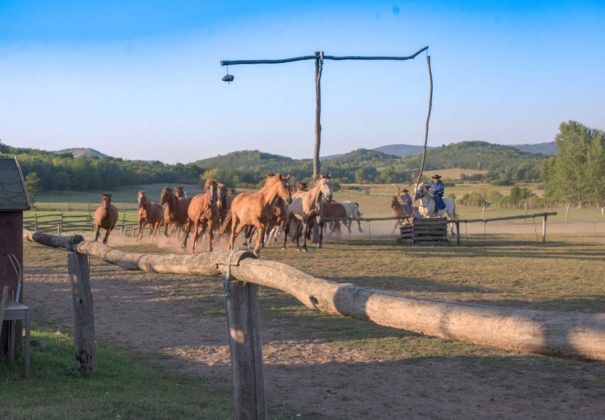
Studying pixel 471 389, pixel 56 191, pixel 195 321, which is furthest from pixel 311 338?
pixel 56 191

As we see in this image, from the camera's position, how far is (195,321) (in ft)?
34.3

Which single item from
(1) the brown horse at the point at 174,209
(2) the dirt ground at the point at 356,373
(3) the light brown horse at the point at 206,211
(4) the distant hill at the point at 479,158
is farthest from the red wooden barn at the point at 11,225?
(4) the distant hill at the point at 479,158

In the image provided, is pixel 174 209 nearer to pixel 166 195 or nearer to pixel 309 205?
pixel 166 195

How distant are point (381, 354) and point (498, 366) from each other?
55.5 inches

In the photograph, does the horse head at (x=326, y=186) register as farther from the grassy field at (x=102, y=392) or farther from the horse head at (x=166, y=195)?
the grassy field at (x=102, y=392)

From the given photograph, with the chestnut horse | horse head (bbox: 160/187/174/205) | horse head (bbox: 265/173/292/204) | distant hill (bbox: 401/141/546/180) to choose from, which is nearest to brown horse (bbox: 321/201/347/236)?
the chestnut horse

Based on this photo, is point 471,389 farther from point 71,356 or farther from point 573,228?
point 573,228

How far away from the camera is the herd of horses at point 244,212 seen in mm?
19281

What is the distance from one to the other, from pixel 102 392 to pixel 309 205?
16329mm

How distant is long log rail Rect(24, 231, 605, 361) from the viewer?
2551 millimetres

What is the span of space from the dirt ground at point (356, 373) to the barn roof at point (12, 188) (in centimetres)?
241

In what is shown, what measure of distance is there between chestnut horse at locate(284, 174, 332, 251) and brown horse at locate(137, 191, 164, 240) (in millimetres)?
5653

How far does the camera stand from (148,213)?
1003 inches

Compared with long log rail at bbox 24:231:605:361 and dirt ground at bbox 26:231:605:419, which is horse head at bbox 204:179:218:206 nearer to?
dirt ground at bbox 26:231:605:419
